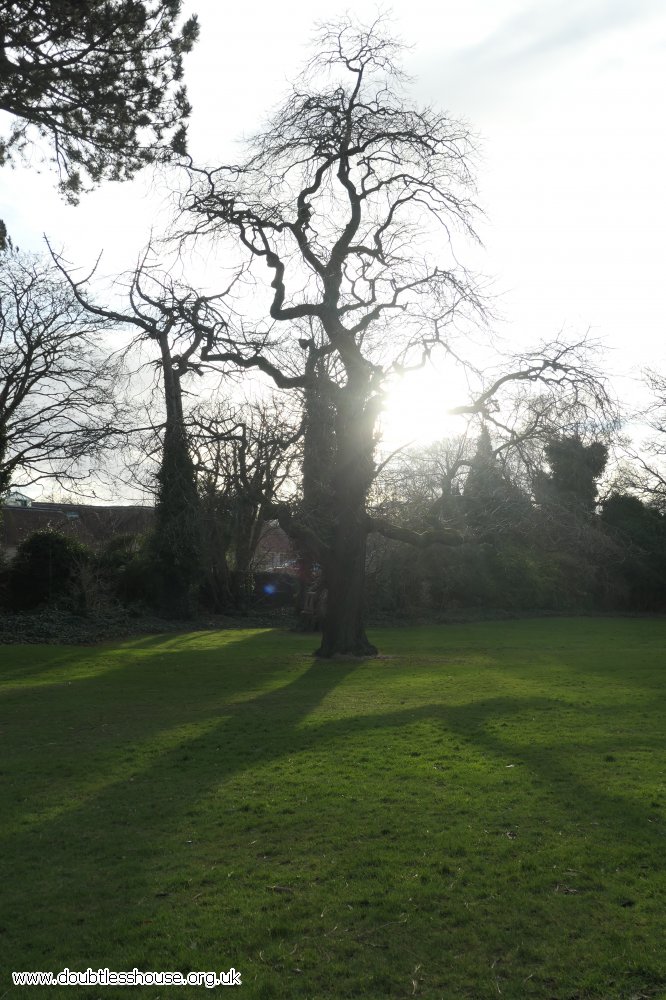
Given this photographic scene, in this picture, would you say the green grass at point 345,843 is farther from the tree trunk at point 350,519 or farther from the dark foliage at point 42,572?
the dark foliage at point 42,572

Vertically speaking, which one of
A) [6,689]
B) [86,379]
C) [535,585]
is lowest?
[6,689]

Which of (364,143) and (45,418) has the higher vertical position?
(364,143)

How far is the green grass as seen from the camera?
4969 millimetres

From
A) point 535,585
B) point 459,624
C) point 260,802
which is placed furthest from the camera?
point 535,585

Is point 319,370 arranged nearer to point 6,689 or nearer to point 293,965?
point 6,689

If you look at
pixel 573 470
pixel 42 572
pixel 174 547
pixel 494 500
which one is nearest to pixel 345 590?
pixel 494 500

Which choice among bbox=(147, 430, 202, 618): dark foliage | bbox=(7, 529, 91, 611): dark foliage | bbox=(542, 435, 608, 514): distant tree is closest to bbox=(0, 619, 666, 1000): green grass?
bbox=(542, 435, 608, 514): distant tree

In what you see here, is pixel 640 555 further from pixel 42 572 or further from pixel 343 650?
pixel 42 572

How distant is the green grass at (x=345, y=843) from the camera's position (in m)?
4.97

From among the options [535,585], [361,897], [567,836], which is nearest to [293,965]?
[361,897]

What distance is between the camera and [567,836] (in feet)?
23.0

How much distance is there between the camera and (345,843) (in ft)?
23.0

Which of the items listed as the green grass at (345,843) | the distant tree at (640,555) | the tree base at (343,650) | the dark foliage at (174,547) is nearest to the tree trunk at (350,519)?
the tree base at (343,650)

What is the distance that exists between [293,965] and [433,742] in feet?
20.7
